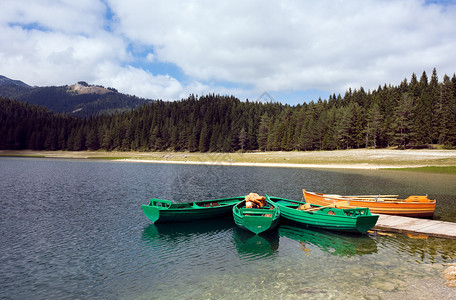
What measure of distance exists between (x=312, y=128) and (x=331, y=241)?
372ft

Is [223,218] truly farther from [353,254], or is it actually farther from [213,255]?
[353,254]

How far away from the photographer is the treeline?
10394 centimetres

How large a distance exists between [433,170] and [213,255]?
68.3m

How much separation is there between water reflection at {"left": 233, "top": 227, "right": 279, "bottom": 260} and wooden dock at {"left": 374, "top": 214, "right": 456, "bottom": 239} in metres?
8.90

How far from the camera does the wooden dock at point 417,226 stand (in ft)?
66.2

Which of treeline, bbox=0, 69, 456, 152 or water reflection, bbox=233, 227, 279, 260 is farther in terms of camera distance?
treeline, bbox=0, 69, 456, 152

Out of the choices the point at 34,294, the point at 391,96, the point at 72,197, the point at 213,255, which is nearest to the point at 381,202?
the point at 213,255

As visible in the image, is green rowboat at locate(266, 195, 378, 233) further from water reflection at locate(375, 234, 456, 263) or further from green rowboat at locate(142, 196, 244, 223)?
green rowboat at locate(142, 196, 244, 223)

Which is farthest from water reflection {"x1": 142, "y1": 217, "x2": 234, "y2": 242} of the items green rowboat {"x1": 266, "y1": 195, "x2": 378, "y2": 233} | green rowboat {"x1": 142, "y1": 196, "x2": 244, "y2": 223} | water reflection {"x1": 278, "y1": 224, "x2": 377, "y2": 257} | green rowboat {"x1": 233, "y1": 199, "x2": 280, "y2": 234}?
green rowboat {"x1": 266, "y1": 195, "x2": 378, "y2": 233}

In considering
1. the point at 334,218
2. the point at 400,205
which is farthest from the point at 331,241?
the point at 400,205

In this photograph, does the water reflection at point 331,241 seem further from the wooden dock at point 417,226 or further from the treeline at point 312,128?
the treeline at point 312,128

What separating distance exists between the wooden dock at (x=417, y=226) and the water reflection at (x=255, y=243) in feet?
29.2

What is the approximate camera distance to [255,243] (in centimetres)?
2048

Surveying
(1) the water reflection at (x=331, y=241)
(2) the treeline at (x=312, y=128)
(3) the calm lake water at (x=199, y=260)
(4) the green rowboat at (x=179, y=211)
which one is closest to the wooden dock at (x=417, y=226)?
(3) the calm lake water at (x=199, y=260)
